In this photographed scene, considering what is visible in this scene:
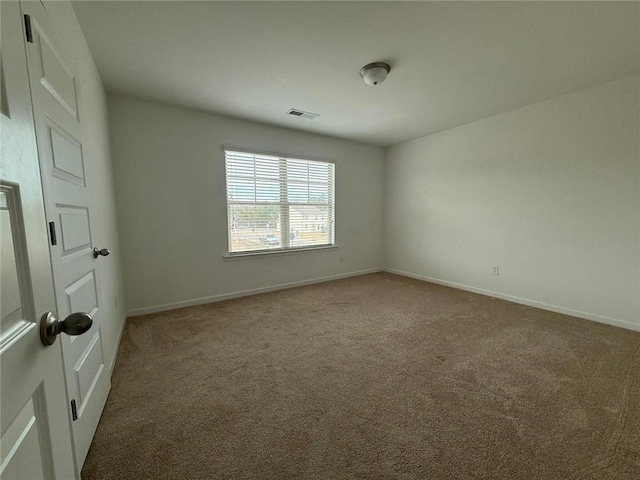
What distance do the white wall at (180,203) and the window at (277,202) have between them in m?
0.16

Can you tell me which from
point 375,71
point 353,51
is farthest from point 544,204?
point 353,51

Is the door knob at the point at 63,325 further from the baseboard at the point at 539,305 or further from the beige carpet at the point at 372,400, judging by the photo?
the baseboard at the point at 539,305

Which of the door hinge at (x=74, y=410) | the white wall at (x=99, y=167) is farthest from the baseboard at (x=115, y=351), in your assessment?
the door hinge at (x=74, y=410)

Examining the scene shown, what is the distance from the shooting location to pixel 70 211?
1.30 meters

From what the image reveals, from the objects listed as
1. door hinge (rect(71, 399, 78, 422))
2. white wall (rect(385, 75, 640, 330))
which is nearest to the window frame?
white wall (rect(385, 75, 640, 330))

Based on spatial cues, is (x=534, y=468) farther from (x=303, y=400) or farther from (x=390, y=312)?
(x=390, y=312)

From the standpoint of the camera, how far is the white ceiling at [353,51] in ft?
5.73

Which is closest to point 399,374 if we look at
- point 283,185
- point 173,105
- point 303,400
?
point 303,400

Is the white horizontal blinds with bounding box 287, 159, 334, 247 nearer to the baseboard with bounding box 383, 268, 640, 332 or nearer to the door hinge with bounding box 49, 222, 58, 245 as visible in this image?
the baseboard with bounding box 383, 268, 640, 332

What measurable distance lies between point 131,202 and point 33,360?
2977mm

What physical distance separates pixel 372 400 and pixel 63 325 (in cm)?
167

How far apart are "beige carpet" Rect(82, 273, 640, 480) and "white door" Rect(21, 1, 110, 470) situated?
0.27 meters

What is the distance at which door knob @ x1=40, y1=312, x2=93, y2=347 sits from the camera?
2.05 feet

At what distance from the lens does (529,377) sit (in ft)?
6.33
